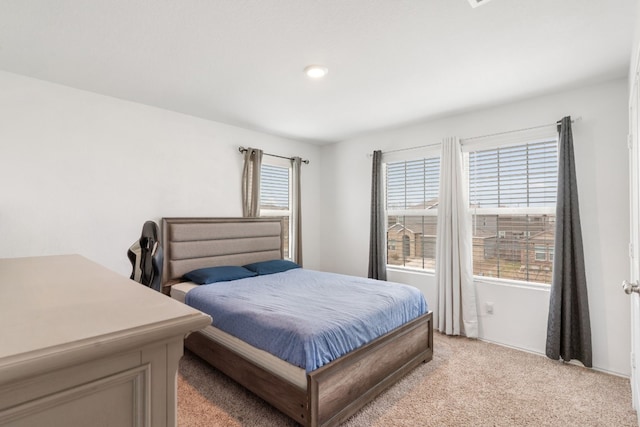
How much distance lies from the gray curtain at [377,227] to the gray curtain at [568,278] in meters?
1.81

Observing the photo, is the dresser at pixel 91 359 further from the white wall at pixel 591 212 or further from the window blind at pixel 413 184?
the window blind at pixel 413 184

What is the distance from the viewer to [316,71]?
8.05ft

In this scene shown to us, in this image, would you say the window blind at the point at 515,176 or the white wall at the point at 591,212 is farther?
the window blind at the point at 515,176

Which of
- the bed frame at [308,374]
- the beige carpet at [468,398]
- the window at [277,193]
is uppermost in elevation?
the window at [277,193]

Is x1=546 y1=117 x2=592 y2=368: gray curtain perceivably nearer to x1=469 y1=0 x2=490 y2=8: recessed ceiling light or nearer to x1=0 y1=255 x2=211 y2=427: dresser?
x1=469 y1=0 x2=490 y2=8: recessed ceiling light

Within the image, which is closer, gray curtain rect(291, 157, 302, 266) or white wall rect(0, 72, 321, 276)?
white wall rect(0, 72, 321, 276)

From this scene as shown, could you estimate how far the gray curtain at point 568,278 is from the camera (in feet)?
8.86

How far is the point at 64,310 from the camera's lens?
2.18 feet

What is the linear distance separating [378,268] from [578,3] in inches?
122

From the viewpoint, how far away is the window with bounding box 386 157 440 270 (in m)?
3.87

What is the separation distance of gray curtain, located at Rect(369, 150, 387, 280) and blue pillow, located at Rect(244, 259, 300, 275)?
1.05 metres

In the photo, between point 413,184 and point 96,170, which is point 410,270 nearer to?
point 413,184

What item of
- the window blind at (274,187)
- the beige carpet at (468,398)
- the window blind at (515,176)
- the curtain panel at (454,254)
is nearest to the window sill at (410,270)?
the curtain panel at (454,254)

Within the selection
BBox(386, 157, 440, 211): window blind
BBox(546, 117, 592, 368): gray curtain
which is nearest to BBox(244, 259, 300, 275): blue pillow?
BBox(386, 157, 440, 211): window blind
